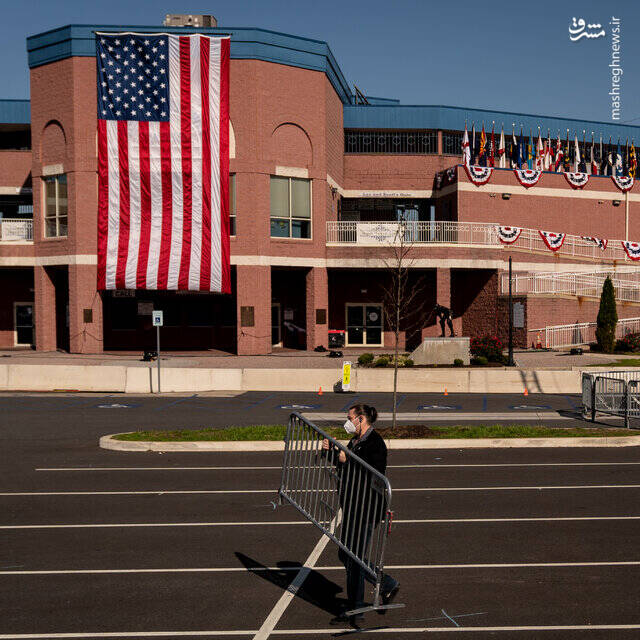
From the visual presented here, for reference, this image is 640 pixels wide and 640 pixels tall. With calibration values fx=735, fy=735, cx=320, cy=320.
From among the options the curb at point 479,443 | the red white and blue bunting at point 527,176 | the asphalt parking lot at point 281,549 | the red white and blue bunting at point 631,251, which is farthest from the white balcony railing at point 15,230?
the red white and blue bunting at point 631,251

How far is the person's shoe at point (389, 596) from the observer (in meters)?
7.27

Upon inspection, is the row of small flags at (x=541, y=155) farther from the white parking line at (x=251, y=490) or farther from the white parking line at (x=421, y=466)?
the white parking line at (x=251, y=490)

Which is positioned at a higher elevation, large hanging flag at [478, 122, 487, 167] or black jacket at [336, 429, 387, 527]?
large hanging flag at [478, 122, 487, 167]

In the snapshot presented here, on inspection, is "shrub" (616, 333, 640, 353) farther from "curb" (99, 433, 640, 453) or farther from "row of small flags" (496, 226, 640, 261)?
"curb" (99, 433, 640, 453)

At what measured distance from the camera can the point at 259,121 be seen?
1518 inches

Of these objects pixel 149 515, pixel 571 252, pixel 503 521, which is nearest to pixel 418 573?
pixel 503 521

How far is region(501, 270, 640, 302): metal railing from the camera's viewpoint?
4059 cm

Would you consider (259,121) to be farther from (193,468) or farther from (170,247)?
(193,468)

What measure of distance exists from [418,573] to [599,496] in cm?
495

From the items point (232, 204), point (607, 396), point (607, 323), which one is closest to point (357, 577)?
point (607, 396)

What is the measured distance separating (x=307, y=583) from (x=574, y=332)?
34.3 meters

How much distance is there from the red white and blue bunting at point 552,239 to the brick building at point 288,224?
0.37 meters

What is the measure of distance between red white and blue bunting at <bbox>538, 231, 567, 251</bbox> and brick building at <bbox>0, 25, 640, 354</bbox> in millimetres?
372

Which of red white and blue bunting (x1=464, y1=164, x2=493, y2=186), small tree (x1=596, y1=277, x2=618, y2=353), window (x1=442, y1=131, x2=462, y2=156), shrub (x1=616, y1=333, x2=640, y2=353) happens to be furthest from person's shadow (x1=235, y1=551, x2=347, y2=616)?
window (x1=442, y1=131, x2=462, y2=156)
